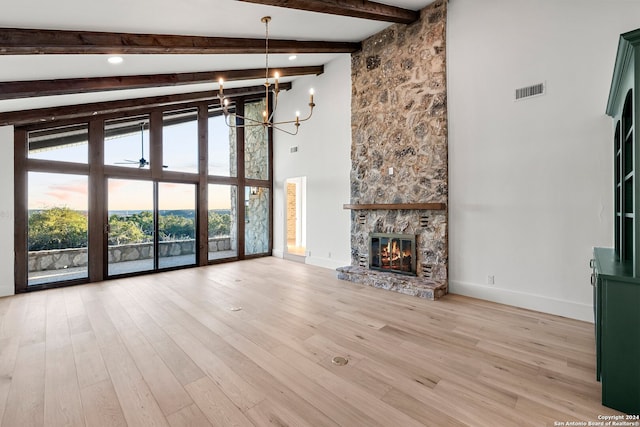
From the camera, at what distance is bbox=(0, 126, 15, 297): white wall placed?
4.58m

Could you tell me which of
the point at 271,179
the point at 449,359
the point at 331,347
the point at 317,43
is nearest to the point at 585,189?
the point at 449,359

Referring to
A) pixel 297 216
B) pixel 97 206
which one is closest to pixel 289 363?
pixel 97 206

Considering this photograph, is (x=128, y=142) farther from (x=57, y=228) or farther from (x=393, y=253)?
(x=393, y=253)

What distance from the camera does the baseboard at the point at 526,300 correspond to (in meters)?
3.47

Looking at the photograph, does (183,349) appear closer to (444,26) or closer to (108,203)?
(108,203)

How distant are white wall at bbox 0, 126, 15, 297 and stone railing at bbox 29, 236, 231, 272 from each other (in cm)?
32

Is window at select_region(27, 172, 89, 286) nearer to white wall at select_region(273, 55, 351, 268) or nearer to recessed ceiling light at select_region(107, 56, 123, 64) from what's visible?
recessed ceiling light at select_region(107, 56, 123, 64)

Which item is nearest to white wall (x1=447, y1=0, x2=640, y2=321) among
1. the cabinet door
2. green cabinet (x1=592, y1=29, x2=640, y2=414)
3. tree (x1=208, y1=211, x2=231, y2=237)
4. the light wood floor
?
the light wood floor

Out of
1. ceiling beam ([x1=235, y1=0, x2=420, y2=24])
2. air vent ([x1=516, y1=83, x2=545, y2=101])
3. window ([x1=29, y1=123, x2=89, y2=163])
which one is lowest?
window ([x1=29, y1=123, x2=89, y2=163])

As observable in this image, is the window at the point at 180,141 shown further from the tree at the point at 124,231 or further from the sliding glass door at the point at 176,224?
the tree at the point at 124,231

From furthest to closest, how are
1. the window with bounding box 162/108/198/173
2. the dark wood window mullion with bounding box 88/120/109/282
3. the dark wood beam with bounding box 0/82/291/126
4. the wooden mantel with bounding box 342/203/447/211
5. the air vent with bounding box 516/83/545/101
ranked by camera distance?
the window with bounding box 162/108/198/173 < the dark wood window mullion with bounding box 88/120/109/282 < the wooden mantel with bounding box 342/203/447/211 < the dark wood beam with bounding box 0/82/291/126 < the air vent with bounding box 516/83/545/101

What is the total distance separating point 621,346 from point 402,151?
3857 millimetres

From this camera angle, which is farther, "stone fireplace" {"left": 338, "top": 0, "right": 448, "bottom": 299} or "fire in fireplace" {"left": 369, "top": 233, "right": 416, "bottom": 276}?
"fire in fireplace" {"left": 369, "top": 233, "right": 416, "bottom": 276}

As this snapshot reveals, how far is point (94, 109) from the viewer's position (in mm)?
4922
